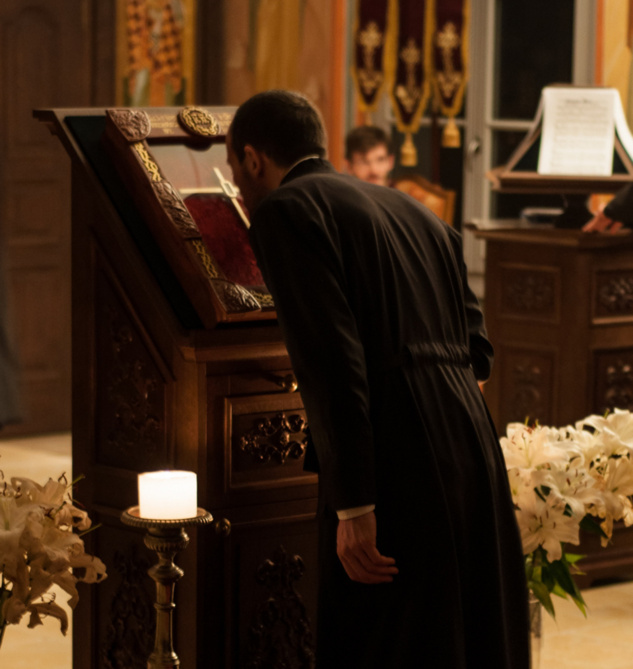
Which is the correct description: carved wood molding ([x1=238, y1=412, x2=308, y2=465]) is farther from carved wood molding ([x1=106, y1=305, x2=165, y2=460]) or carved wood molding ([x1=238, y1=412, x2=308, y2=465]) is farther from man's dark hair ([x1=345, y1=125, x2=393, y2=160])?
man's dark hair ([x1=345, y1=125, x2=393, y2=160])

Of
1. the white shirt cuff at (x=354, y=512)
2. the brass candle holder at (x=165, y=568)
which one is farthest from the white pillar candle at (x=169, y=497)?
the white shirt cuff at (x=354, y=512)

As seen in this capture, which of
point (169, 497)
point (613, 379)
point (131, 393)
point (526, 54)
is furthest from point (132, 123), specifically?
point (526, 54)

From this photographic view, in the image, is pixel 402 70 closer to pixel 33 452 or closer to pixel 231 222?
pixel 33 452

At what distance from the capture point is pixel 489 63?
7.81 m

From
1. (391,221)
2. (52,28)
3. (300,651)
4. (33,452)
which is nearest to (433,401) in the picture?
(391,221)

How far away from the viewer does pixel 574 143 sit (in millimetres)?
5211

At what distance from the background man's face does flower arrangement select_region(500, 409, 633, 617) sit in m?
3.72

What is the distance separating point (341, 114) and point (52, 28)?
159 cm

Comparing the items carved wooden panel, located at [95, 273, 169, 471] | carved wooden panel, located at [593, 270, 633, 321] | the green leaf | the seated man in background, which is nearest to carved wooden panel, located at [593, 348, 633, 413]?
carved wooden panel, located at [593, 270, 633, 321]

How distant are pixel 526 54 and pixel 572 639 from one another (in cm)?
430

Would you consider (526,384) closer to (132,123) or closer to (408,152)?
(132,123)

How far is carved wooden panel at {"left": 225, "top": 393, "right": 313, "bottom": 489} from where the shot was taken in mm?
2910

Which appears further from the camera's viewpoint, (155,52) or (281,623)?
(155,52)

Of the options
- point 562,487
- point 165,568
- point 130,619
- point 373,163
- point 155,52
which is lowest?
point 130,619
